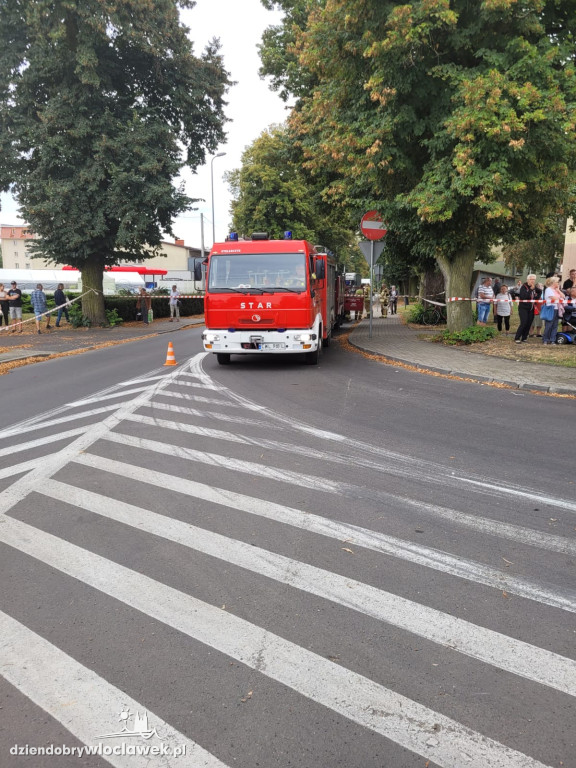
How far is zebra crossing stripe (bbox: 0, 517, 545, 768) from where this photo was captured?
2.33 meters

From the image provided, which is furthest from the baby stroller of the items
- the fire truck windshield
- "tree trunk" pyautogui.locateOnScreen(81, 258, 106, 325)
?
"tree trunk" pyautogui.locateOnScreen(81, 258, 106, 325)

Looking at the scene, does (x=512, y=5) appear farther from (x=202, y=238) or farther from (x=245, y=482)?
(x=202, y=238)

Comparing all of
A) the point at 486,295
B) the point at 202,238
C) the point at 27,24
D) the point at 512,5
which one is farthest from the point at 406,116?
the point at 202,238

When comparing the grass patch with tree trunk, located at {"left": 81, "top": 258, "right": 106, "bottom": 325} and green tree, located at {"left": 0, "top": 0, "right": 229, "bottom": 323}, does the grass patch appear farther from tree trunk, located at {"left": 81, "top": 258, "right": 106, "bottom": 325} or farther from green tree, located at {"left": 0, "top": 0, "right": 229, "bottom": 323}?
tree trunk, located at {"left": 81, "top": 258, "right": 106, "bottom": 325}

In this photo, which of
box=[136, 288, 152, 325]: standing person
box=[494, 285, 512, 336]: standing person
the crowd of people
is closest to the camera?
the crowd of people

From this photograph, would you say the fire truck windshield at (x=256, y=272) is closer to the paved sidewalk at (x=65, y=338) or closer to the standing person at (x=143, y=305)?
the paved sidewalk at (x=65, y=338)

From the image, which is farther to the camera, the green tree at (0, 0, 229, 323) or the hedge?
the hedge

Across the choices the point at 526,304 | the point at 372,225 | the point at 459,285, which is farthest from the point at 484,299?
the point at 372,225

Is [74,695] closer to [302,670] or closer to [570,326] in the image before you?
[302,670]

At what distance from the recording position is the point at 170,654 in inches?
115

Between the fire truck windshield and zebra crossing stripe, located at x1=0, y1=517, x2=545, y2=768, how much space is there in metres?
9.19

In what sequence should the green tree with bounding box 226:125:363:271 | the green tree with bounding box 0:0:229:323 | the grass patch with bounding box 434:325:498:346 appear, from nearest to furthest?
the grass patch with bounding box 434:325:498:346, the green tree with bounding box 0:0:229:323, the green tree with bounding box 226:125:363:271

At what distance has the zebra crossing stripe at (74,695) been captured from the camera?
2309 millimetres

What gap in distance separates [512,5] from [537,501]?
1161cm
